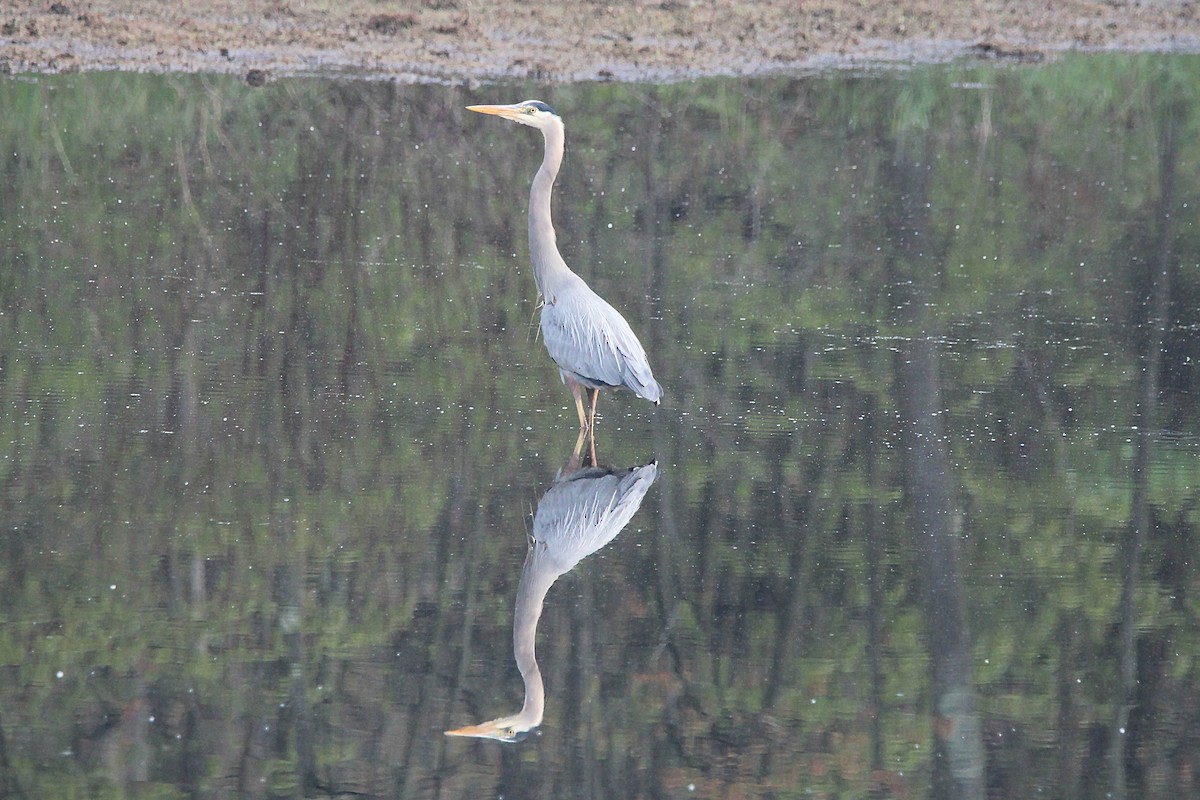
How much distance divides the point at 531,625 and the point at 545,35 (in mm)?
13704

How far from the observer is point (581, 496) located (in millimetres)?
6410

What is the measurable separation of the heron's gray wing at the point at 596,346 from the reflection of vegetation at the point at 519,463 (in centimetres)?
29

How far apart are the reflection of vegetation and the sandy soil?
122 inches

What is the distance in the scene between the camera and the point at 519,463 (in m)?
6.75

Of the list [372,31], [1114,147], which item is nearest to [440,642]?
[1114,147]

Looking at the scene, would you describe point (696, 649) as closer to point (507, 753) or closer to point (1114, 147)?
point (507, 753)

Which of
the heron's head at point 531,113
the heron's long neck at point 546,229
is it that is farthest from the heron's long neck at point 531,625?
the heron's head at point 531,113

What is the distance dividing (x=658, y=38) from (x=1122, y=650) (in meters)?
14.1

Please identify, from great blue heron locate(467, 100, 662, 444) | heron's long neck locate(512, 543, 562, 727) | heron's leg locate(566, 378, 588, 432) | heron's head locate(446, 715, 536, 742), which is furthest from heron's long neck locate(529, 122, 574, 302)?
heron's head locate(446, 715, 536, 742)

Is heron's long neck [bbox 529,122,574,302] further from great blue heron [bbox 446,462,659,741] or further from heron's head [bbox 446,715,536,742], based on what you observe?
heron's head [bbox 446,715,536,742]

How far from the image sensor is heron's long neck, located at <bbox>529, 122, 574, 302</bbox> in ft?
25.4

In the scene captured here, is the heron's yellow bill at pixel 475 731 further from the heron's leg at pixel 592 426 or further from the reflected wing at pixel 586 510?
the heron's leg at pixel 592 426

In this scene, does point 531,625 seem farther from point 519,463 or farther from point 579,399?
point 579,399

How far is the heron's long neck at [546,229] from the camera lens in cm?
774
